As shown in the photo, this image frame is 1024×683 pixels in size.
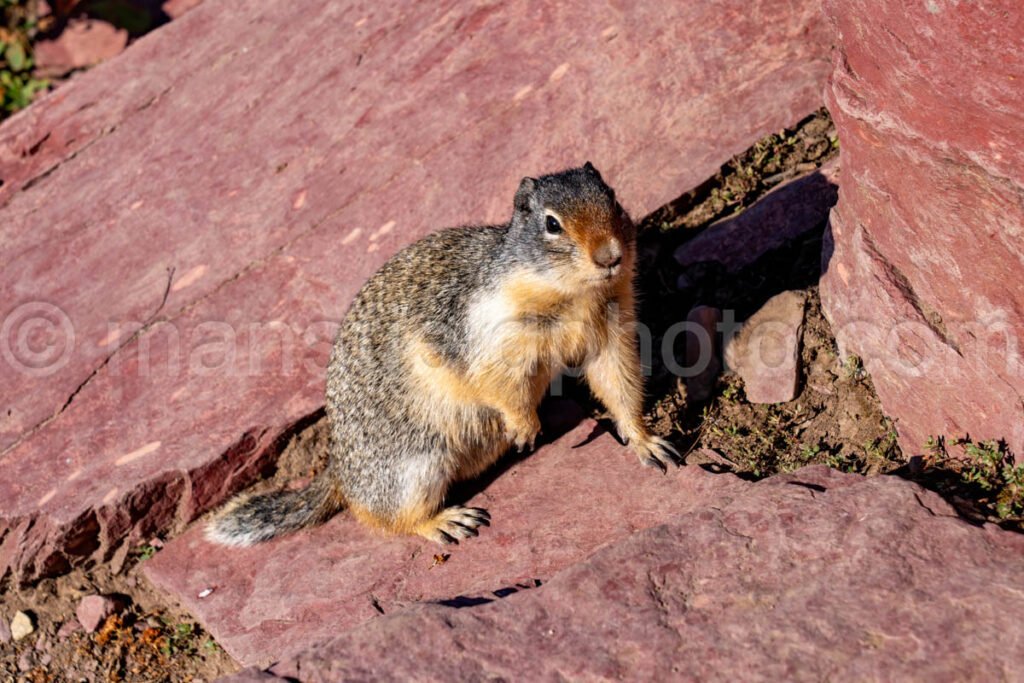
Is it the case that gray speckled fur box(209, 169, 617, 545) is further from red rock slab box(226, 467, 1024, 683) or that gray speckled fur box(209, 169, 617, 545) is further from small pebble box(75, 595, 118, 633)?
red rock slab box(226, 467, 1024, 683)

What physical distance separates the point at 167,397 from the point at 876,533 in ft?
16.2

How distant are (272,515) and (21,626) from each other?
1.73m

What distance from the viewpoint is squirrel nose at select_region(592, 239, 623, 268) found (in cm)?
537

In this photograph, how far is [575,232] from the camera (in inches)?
214

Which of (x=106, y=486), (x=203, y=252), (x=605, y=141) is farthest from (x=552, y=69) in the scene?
(x=106, y=486)

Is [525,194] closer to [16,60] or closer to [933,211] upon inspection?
[933,211]

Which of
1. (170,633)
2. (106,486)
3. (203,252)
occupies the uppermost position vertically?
(203,252)

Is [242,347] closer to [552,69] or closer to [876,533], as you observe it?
[552,69]

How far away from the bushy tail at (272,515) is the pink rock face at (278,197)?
0.49 meters

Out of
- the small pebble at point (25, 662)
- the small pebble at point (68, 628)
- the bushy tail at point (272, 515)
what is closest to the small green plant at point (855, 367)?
the bushy tail at point (272, 515)

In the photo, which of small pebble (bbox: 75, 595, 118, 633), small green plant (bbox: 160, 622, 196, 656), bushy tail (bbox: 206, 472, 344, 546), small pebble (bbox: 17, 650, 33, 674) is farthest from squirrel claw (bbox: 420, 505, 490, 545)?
→ small pebble (bbox: 17, 650, 33, 674)

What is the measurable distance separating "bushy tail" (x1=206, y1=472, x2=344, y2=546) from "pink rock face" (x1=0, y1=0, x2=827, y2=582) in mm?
491

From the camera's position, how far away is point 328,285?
7.55 meters

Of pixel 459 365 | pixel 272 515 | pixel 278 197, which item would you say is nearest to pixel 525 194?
pixel 459 365
